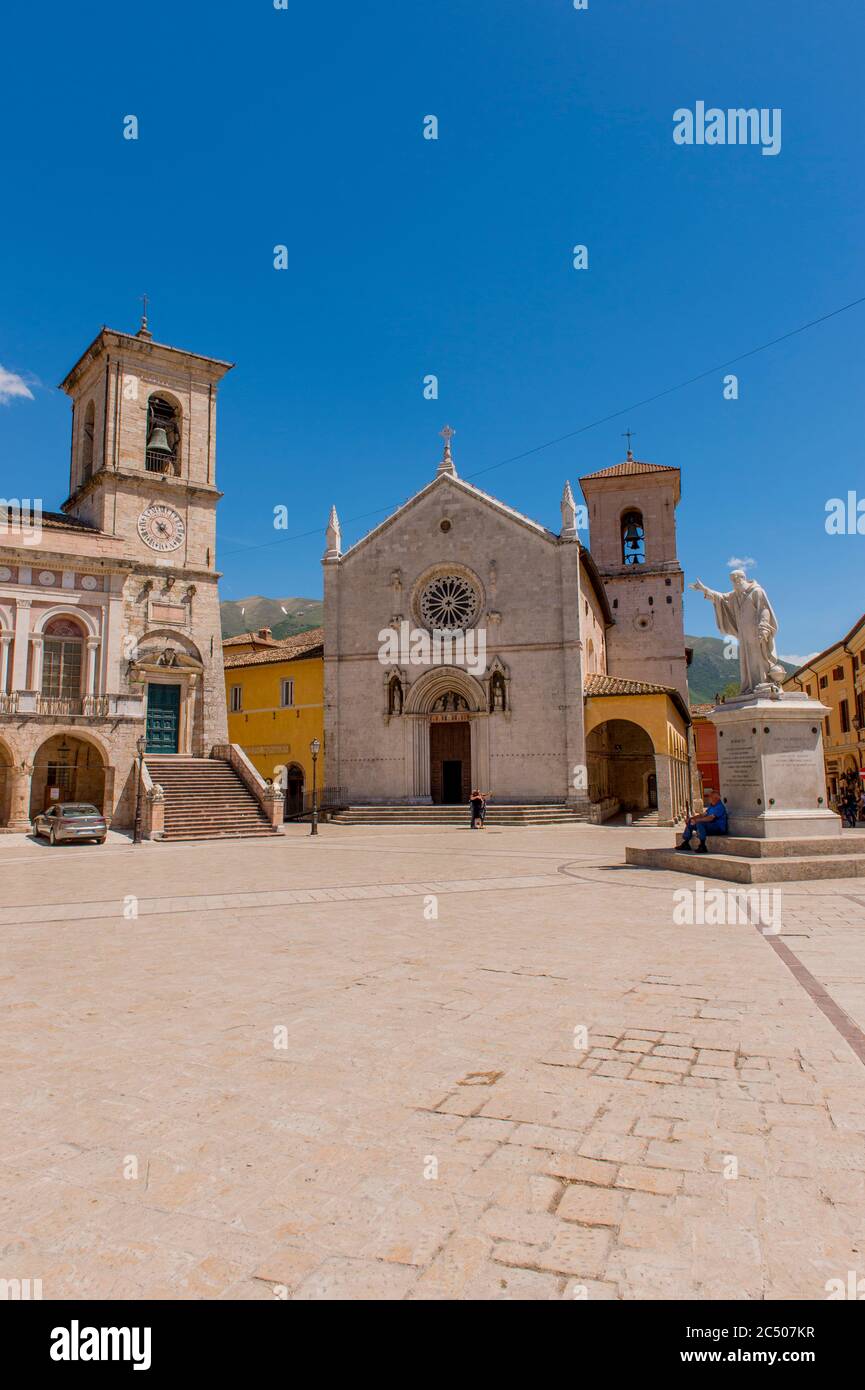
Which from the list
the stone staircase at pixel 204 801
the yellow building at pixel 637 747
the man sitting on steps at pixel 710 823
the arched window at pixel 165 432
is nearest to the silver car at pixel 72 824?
the stone staircase at pixel 204 801

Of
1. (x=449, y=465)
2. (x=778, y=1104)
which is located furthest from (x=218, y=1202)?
(x=449, y=465)

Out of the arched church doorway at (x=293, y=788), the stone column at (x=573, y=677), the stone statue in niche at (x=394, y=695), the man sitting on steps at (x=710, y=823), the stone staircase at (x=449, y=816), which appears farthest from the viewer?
the arched church doorway at (x=293, y=788)

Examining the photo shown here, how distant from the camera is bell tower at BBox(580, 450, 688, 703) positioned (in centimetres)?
3934

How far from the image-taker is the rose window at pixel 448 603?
32.4 meters

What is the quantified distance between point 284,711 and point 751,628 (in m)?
26.4

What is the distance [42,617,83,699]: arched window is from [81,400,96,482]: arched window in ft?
24.4

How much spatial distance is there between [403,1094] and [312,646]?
33.4 meters

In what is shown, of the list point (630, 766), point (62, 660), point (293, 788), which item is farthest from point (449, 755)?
point (62, 660)

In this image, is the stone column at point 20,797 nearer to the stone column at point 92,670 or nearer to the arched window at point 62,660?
the arched window at point 62,660

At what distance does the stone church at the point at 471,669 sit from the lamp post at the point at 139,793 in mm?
9313

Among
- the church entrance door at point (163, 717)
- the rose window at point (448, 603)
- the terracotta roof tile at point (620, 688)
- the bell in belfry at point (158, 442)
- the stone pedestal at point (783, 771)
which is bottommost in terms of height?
the stone pedestal at point (783, 771)

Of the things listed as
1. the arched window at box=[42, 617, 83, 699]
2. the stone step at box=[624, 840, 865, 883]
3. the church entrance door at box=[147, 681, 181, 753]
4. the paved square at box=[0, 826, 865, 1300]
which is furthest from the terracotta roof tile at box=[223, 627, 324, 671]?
the paved square at box=[0, 826, 865, 1300]

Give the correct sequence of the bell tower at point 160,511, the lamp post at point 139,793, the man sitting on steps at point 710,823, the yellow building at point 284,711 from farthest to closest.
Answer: the yellow building at point 284,711, the bell tower at point 160,511, the lamp post at point 139,793, the man sitting on steps at point 710,823
